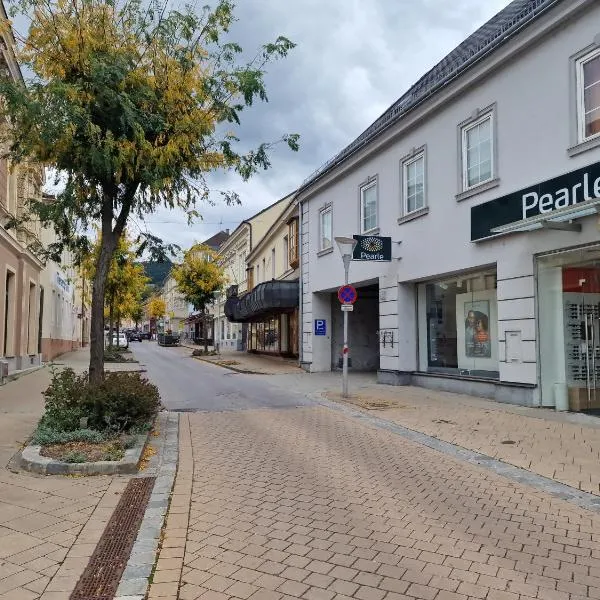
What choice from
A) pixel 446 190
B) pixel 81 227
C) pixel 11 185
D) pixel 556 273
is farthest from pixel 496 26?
pixel 11 185

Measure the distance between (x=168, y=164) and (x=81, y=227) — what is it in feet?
7.84

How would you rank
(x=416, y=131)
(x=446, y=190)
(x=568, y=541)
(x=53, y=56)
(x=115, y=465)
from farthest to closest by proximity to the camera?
(x=416, y=131), (x=446, y=190), (x=53, y=56), (x=115, y=465), (x=568, y=541)

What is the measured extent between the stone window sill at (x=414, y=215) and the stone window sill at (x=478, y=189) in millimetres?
1272

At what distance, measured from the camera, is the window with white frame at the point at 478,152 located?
450 inches

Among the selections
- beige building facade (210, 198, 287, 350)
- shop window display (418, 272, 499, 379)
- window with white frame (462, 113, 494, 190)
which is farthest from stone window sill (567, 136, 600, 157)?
beige building facade (210, 198, 287, 350)

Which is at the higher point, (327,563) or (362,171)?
(362,171)

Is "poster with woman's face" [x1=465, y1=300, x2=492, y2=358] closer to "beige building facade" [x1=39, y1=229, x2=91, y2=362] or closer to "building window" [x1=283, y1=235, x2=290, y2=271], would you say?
"beige building facade" [x1=39, y1=229, x2=91, y2=362]

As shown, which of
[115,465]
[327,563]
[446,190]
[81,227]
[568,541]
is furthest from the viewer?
[446,190]

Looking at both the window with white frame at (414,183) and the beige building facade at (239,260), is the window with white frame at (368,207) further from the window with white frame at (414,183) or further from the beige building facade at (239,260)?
the beige building facade at (239,260)

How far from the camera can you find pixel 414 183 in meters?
14.2

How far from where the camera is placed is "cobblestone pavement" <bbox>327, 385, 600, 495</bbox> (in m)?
6.43

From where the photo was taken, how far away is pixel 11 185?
17.4 metres

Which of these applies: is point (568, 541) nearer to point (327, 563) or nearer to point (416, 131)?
point (327, 563)

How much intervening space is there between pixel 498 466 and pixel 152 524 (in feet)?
13.1
